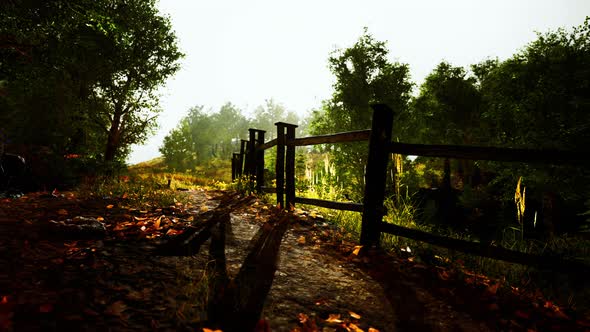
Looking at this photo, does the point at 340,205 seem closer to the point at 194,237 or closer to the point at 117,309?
the point at 194,237

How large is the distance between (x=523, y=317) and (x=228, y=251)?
2679mm

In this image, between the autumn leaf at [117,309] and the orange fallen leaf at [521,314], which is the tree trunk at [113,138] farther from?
the orange fallen leaf at [521,314]

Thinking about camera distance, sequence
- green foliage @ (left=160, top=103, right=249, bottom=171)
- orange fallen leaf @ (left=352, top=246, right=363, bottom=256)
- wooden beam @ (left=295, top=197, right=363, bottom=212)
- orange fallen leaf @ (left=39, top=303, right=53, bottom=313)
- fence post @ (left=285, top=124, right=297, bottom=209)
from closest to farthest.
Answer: orange fallen leaf @ (left=39, top=303, right=53, bottom=313), orange fallen leaf @ (left=352, top=246, right=363, bottom=256), wooden beam @ (left=295, top=197, right=363, bottom=212), fence post @ (left=285, top=124, right=297, bottom=209), green foliage @ (left=160, top=103, right=249, bottom=171)

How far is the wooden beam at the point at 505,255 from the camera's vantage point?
2.12 m

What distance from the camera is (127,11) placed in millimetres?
15742

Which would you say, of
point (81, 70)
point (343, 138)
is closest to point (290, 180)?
point (343, 138)

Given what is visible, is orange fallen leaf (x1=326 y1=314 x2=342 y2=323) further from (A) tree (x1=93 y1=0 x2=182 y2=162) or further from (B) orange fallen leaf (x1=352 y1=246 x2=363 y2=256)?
(A) tree (x1=93 y1=0 x2=182 y2=162)

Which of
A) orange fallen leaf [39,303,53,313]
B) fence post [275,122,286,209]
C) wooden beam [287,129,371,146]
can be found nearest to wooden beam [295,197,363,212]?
wooden beam [287,129,371,146]

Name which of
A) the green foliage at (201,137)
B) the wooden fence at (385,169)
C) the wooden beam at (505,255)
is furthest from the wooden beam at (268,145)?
the green foliage at (201,137)

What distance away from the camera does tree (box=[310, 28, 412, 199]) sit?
2348 centimetres

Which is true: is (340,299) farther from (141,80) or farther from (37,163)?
(141,80)

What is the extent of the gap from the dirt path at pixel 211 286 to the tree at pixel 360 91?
2031cm

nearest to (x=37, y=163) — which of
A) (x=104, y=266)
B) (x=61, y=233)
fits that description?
(x=61, y=233)

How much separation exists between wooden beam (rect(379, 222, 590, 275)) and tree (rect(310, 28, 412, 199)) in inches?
799
